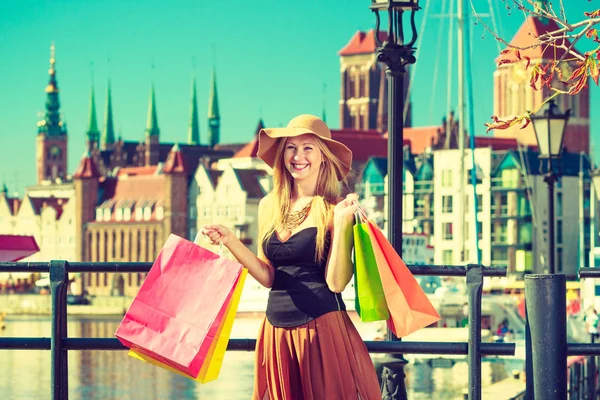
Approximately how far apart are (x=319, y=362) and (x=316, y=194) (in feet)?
2.00

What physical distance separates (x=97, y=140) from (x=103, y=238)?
4259cm

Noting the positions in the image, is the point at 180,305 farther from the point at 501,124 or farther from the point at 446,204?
the point at 446,204

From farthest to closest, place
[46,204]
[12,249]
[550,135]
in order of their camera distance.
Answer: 1. [46,204]
2. [550,135]
3. [12,249]

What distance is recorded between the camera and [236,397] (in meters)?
30.0

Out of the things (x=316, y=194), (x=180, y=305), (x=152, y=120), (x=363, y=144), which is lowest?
(x=180, y=305)

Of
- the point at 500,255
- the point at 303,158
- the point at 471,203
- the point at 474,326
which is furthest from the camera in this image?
the point at 471,203

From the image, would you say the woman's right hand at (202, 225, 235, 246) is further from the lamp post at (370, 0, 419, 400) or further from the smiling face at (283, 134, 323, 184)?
the lamp post at (370, 0, 419, 400)

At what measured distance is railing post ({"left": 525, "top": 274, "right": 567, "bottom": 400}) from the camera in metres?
5.01

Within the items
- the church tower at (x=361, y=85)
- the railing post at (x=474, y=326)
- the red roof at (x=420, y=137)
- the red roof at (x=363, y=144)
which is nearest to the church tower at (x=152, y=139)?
the church tower at (x=361, y=85)

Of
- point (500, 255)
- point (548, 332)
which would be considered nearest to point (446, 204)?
point (500, 255)

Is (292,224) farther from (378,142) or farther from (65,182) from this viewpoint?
(65,182)

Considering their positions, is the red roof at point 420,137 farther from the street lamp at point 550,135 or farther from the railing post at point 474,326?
the railing post at point 474,326

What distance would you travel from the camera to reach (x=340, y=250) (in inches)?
185

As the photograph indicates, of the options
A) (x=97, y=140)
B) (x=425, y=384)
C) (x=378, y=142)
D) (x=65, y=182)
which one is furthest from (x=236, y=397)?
(x=97, y=140)
